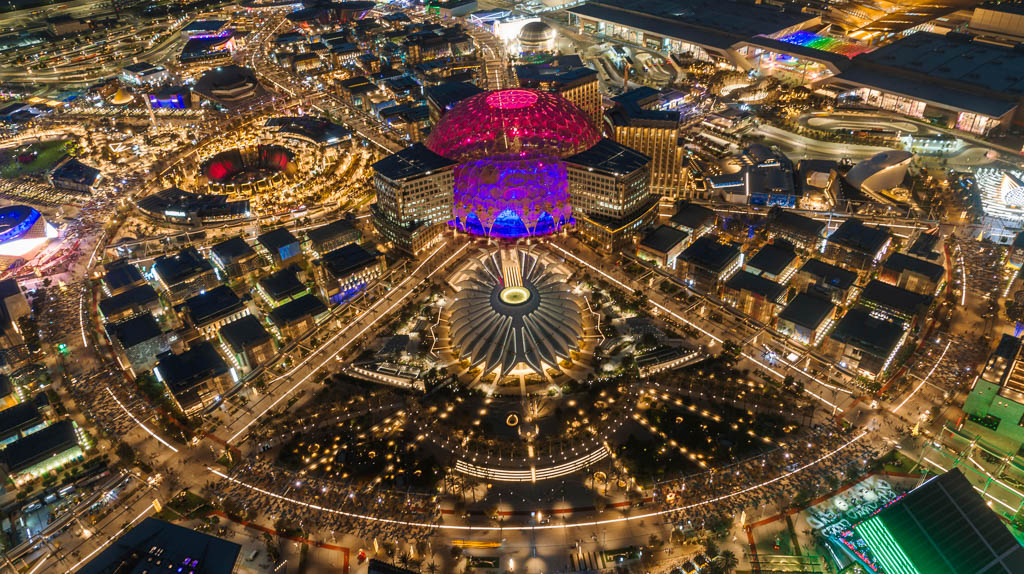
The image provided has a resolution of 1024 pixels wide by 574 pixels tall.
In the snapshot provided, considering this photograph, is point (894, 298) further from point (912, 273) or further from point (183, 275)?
point (183, 275)

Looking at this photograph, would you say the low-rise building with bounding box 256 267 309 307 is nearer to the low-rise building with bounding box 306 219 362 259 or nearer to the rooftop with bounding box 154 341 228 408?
the low-rise building with bounding box 306 219 362 259

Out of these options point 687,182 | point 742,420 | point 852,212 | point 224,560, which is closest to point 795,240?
point 852,212

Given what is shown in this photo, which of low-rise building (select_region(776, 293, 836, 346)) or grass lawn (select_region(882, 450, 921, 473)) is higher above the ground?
low-rise building (select_region(776, 293, 836, 346))

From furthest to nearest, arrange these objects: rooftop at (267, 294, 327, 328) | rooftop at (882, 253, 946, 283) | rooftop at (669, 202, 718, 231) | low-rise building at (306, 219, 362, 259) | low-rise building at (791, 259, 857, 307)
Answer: rooftop at (669, 202, 718, 231) → low-rise building at (306, 219, 362, 259) → low-rise building at (791, 259, 857, 307) → rooftop at (267, 294, 327, 328) → rooftop at (882, 253, 946, 283)

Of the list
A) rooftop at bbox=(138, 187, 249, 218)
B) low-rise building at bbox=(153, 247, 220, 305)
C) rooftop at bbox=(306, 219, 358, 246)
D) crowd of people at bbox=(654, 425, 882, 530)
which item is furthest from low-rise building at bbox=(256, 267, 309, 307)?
crowd of people at bbox=(654, 425, 882, 530)

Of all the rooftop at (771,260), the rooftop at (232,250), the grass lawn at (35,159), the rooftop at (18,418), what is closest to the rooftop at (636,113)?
the rooftop at (771,260)

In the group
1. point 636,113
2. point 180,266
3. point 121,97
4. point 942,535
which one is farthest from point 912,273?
point 121,97

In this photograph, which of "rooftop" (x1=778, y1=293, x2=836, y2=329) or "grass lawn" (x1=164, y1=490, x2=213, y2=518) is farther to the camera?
"rooftop" (x1=778, y1=293, x2=836, y2=329)
